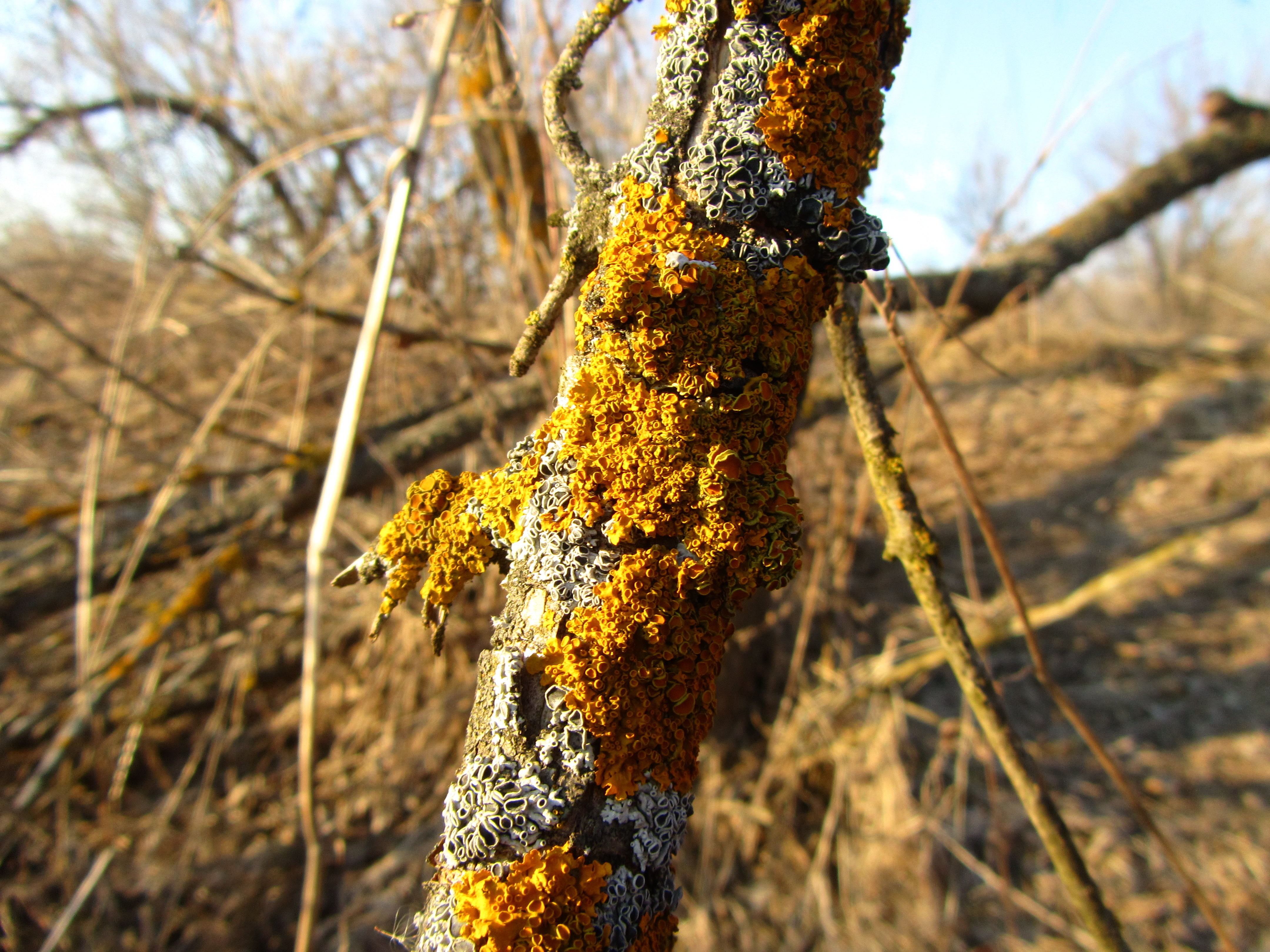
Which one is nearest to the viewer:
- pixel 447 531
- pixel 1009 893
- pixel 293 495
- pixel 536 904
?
pixel 536 904

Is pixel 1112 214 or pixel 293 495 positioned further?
pixel 1112 214

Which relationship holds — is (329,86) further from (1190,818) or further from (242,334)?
(1190,818)

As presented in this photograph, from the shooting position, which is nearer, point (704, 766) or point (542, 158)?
point (542, 158)

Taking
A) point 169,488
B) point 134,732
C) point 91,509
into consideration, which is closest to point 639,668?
point 169,488

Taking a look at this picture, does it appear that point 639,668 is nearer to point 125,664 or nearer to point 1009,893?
point 1009,893

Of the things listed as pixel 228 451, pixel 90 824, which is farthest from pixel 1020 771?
pixel 228 451

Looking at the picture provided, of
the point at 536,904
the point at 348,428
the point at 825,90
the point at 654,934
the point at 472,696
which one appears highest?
the point at 825,90

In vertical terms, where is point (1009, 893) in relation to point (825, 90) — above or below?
below
